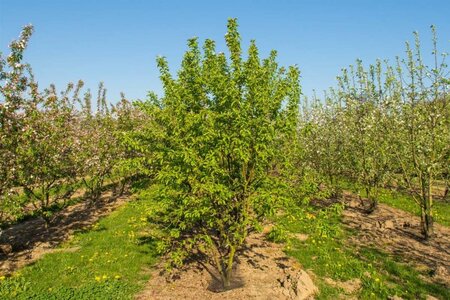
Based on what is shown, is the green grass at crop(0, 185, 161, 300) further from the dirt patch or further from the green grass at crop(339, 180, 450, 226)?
the green grass at crop(339, 180, 450, 226)

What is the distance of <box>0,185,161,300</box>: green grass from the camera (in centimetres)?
1158

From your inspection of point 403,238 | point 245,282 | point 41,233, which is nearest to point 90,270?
point 245,282

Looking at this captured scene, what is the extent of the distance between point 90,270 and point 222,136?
7.48m

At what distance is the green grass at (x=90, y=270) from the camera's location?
11578 millimetres

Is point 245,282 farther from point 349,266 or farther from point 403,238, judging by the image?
point 403,238

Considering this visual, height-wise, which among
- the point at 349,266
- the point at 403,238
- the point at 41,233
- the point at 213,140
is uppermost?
the point at 213,140

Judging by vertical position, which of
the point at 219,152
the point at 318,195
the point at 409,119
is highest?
the point at 409,119

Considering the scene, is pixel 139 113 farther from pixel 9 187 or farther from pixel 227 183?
pixel 227 183

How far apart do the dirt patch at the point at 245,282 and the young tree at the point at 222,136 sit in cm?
71

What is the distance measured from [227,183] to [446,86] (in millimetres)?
11414

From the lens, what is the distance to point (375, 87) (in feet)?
62.0

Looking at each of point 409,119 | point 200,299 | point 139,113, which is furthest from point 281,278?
point 139,113

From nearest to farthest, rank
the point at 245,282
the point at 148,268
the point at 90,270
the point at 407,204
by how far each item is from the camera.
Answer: the point at 245,282, the point at 90,270, the point at 148,268, the point at 407,204

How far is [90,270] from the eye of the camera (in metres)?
13.3
